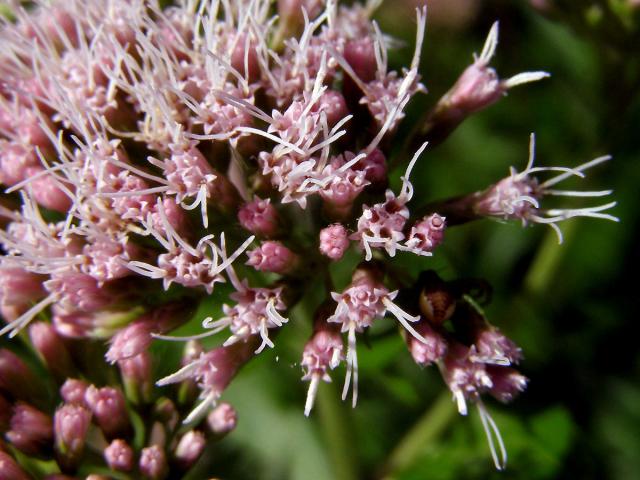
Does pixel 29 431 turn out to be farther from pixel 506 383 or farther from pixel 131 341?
pixel 506 383

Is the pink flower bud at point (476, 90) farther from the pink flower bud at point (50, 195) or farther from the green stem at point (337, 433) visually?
the pink flower bud at point (50, 195)

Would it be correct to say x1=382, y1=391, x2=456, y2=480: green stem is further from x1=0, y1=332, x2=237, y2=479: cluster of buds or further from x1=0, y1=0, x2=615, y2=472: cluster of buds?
x1=0, y1=332, x2=237, y2=479: cluster of buds

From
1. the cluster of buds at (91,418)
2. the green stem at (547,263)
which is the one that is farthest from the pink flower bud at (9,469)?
the green stem at (547,263)

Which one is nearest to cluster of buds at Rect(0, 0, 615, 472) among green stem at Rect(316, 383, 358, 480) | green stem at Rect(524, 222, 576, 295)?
green stem at Rect(316, 383, 358, 480)

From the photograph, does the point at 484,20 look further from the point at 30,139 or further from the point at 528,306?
the point at 30,139

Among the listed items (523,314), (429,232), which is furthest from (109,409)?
(523,314)

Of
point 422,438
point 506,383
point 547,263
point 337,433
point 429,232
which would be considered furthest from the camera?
point 547,263
